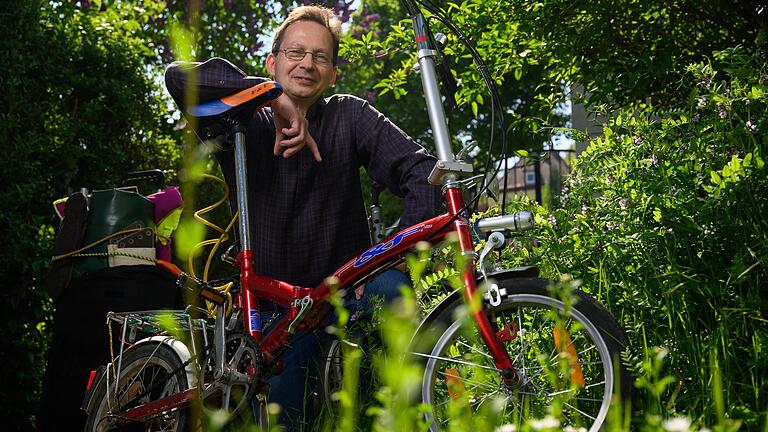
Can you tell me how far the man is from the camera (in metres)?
2.91

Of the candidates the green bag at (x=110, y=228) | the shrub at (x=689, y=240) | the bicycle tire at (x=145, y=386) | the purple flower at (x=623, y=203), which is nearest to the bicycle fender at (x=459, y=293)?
the shrub at (x=689, y=240)

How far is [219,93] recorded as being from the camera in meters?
2.64

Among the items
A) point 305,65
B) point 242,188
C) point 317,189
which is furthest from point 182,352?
point 305,65

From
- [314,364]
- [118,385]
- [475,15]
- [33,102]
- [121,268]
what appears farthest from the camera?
[33,102]

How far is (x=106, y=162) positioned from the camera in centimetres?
551

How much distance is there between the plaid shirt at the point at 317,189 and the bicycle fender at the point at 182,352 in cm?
42

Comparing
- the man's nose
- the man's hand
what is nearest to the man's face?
the man's nose

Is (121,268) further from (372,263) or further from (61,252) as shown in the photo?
(372,263)

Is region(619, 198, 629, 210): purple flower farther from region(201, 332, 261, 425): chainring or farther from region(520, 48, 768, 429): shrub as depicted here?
region(201, 332, 261, 425): chainring

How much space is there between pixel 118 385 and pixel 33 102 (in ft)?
10.3

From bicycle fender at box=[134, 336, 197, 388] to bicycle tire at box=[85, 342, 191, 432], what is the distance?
1cm

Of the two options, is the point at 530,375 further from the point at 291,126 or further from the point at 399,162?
the point at 291,126

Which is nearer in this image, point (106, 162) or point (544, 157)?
point (544, 157)

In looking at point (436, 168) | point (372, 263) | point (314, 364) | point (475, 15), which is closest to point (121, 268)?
point (314, 364)
